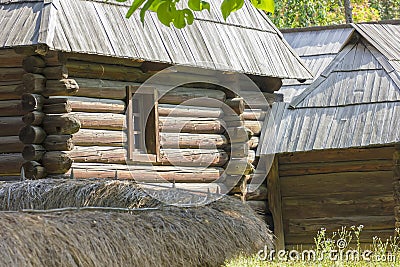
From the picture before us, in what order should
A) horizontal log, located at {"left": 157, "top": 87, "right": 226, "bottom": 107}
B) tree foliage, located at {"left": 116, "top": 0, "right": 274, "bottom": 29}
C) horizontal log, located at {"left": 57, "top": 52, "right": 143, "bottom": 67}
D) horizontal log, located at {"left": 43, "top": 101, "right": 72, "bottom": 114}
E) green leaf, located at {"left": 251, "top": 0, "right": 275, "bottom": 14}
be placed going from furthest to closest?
horizontal log, located at {"left": 157, "top": 87, "right": 226, "bottom": 107}
horizontal log, located at {"left": 57, "top": 52, "right": 143, "bottom": 67}
horizontal log, located at {"left": 43, "top": 101, "right": 72, "bottom": 114}
green leaf, located at {"left": 251, "top": 0, "right": 275, "bottom": 14}
tree foliage, located at {"left": 116, "top": 0, "right": 274, "bottom": 29}

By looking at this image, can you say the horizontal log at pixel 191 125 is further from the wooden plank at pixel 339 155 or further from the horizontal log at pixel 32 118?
the horizontal log at pixel 32 118

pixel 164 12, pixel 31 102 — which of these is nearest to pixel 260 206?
pixel 31 102

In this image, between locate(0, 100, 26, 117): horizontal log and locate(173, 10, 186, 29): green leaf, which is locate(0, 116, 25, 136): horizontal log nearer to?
locate(0, 100, 26, 117): horizontal log

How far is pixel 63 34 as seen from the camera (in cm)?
1211

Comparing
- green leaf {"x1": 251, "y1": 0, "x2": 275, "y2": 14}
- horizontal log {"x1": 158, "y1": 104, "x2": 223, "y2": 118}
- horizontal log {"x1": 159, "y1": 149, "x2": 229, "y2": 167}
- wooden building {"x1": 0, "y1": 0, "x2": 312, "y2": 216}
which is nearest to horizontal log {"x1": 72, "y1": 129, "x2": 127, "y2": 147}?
wooden building {"x1": 0, "y1": 0, "x2": 312, "y2": 216}

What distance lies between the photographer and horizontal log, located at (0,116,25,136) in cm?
1253

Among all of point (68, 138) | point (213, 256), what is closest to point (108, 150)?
point (68, 138)

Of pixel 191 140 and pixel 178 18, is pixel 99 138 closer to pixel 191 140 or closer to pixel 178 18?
pixel 191 140

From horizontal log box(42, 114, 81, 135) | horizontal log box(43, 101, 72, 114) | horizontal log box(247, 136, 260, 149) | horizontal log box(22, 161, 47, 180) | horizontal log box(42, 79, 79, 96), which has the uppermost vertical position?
horizontal log box(247, 136, 260, 149)

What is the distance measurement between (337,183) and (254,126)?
1.81m

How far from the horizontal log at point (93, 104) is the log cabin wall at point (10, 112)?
595mm

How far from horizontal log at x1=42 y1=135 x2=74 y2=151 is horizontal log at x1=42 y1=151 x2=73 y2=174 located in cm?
6

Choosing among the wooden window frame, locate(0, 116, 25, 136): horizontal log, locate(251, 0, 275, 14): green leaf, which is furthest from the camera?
the wooden window frame

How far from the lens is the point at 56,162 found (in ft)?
40.0
